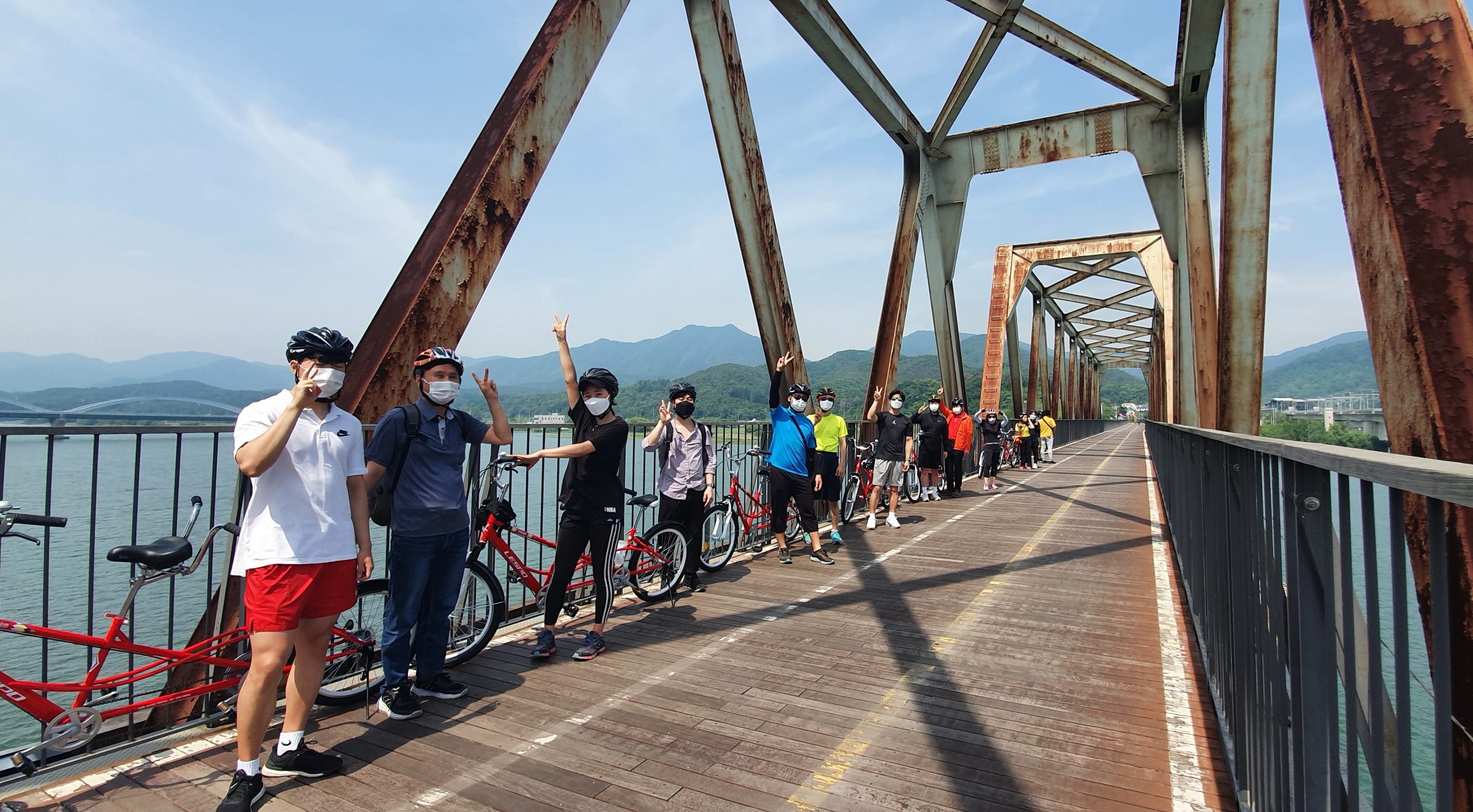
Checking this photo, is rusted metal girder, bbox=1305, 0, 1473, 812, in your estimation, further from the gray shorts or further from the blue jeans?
the gray shorts

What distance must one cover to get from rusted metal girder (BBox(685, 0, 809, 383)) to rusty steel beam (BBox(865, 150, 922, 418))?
266 cm

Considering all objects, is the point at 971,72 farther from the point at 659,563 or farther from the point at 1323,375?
the point at 1323,375

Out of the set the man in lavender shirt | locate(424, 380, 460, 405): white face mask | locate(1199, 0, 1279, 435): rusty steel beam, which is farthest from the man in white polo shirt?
locate(1199, 0, 1279, 435): rusty steel beam

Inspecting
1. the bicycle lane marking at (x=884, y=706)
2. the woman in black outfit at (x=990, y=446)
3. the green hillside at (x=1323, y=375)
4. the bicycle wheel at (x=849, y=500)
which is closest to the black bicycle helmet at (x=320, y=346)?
the bicycle lane marking at (x=884, y=706)

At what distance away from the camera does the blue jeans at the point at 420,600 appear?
3.57 meters

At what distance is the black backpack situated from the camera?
11.6ft

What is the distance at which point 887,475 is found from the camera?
959 centimetres

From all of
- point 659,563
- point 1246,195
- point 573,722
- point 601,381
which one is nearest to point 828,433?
point 659,563

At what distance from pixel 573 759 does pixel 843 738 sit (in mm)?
1208

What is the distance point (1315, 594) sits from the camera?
68.2 inches

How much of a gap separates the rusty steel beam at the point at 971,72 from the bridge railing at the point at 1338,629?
10211mm

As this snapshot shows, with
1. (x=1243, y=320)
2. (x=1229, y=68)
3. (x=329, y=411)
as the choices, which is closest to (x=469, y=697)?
(x=329, y=411)

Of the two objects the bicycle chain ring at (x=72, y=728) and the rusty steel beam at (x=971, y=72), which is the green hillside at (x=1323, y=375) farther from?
the bicycle chain ring at (x=72, y=728)

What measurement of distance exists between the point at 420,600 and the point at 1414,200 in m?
4.11
